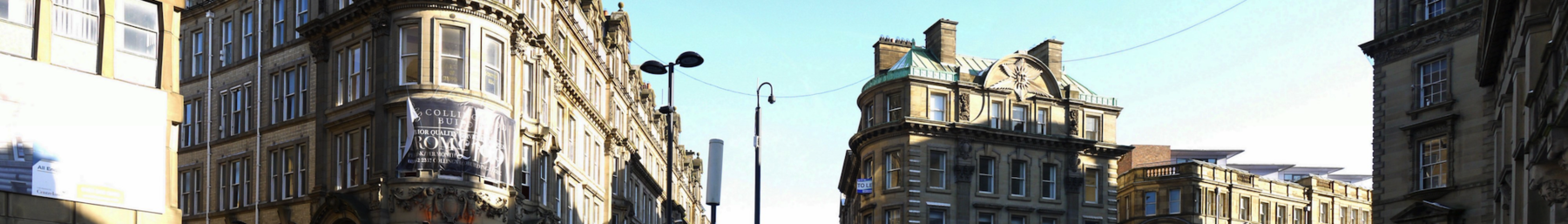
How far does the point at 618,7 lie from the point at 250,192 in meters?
26.8

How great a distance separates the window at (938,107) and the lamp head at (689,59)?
3290cm

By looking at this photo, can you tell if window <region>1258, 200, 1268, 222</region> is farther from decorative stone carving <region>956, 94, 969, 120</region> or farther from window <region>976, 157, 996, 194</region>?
decorative stone carving <region>956, 94, 969, 120</region>

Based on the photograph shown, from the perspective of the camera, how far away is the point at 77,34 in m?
30.7

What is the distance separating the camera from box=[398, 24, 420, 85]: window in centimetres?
4203

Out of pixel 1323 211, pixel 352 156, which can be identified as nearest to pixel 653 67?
pixel 352 156

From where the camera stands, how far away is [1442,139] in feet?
150

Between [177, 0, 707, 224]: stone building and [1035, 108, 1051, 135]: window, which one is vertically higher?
[1035, 108, 1051, 135]: window

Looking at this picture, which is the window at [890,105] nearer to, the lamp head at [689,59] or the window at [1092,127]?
the window at [1092,127]

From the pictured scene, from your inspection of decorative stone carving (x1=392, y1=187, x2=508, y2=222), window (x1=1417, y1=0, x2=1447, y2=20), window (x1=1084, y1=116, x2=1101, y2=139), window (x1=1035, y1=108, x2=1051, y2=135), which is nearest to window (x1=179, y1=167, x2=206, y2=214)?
decorative stone carving (x1=392, y1=187, x2=508, y2=222)

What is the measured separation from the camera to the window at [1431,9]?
46781 mm

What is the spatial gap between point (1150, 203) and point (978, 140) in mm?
14010

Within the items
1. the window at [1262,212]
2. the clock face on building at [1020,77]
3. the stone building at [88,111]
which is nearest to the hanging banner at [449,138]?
the stone building at [88,111]

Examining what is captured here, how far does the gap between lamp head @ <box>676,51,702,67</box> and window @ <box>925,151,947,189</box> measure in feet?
106

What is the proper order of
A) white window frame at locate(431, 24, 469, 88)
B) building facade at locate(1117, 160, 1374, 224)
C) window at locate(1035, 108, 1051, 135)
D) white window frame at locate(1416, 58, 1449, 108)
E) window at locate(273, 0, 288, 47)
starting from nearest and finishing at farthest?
white window frame at locate(431, 24, 469, 88), white window frame at locate(1416, 58, 1449, 108), window at locate(273, 0, 288, 47), window at locate(1035, 108, 1051, 135), building facade at locate(1117, 160, 1374, 224)
